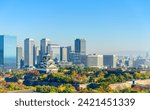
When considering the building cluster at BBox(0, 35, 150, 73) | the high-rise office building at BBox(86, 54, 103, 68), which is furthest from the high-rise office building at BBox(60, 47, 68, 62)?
the high-rise office building at BBox(86, 54, 103, 68)

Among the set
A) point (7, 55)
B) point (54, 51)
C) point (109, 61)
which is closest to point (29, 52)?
point (7, 55)

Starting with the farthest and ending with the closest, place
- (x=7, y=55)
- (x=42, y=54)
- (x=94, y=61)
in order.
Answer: (x=7, y=55) < (x=94, y=61) < (x=42, y=54)

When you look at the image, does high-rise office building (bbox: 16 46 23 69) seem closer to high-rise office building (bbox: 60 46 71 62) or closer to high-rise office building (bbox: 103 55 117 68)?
high-rise office building (bbox: 60 46 71 62)

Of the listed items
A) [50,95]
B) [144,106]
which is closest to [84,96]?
[50,95]

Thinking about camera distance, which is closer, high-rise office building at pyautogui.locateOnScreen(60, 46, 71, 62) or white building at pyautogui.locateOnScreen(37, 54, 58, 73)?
white building at pyautogui.locateOnScreen(37, 54, 58, 73)

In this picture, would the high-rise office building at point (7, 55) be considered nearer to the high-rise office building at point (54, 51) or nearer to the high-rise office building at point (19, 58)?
the high-rise office building at point (19, 58)

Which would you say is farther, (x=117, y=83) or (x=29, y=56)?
(x=29, y=56)

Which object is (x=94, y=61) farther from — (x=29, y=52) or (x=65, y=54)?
(x=29, y=52)

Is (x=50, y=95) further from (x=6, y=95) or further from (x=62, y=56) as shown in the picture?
(x=62, y=56)

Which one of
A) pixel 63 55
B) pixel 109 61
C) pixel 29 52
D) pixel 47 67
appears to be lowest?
pixel 47 67

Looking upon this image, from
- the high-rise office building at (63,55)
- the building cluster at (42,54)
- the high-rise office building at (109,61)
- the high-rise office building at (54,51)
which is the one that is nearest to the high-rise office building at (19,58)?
the building cluster at (42,54)

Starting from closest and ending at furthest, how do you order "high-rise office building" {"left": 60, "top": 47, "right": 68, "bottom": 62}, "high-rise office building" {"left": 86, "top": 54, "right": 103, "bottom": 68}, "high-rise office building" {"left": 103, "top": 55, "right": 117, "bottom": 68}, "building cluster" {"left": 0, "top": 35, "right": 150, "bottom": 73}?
"building cluster" {"left": 0, "top": 35, "right": 150, "bottom": 73} < "high-rise office building" {"left": 60, "top": 47, "right": 68, "bottom": 62} < "high-rise office building" {"left": 86, "top": 54, "right": 103, "bottom": 68} < "high-rise office building" {"left": 103, "top": 55, "right": 117, "bottom": 68}
